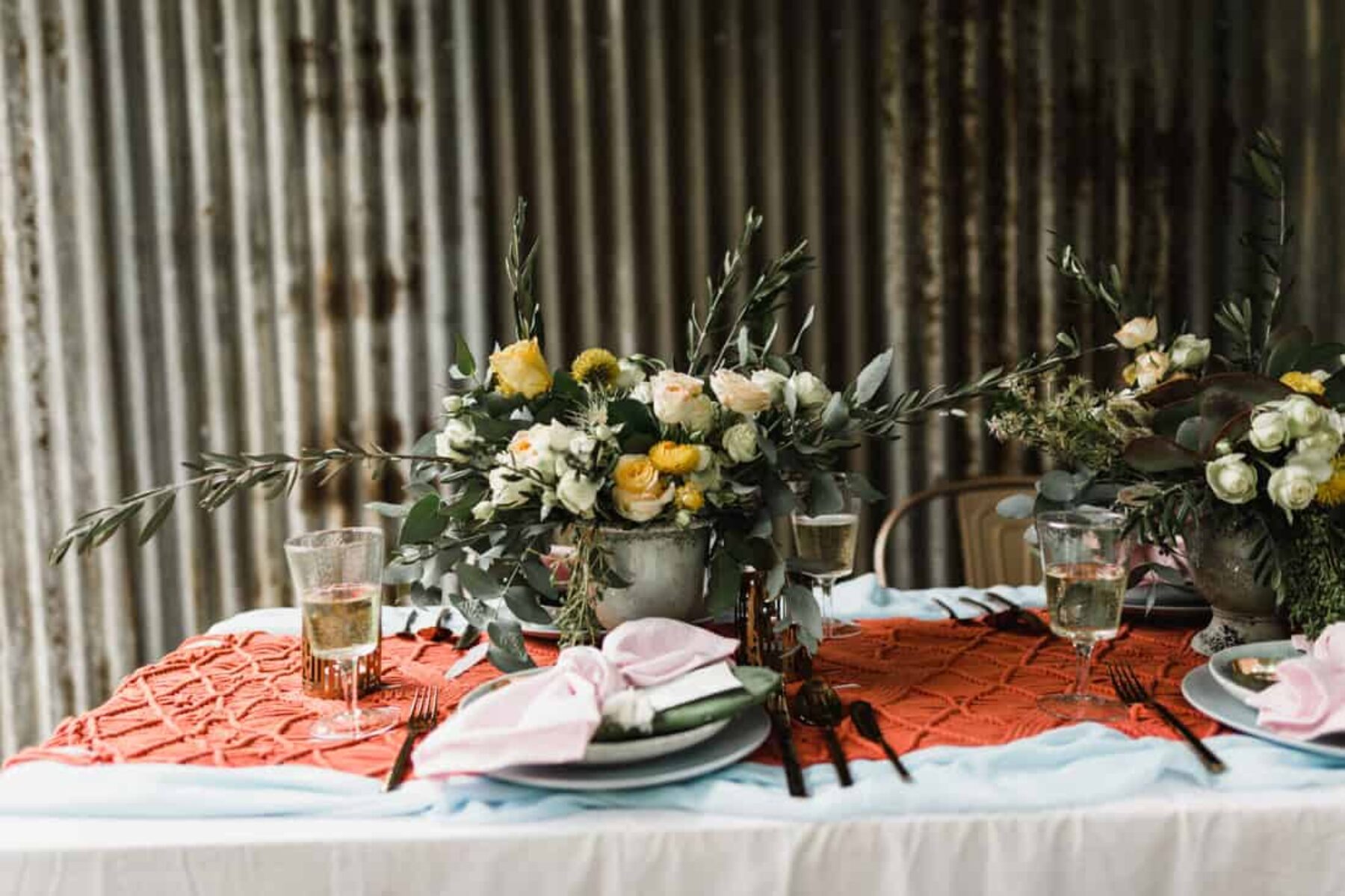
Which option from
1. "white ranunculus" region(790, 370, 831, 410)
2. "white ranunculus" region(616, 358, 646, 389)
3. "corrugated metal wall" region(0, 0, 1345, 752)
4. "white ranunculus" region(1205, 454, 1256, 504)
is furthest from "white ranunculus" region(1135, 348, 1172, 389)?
"corrugated metal wall" region(0, 0, 1345, 752)

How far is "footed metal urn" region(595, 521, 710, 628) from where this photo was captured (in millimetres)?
1377

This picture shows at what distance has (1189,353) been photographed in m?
1.50

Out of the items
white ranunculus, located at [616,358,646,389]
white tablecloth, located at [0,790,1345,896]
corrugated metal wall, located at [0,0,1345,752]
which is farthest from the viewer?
corrugated metal wall, located at [0,0,1345,752]

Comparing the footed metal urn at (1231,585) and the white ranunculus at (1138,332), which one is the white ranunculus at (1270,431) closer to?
the footed metal urn at (1231,585)

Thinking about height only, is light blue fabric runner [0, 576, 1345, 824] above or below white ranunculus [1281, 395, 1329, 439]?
below

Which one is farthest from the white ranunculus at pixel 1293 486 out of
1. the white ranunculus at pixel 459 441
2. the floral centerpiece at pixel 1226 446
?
the white ranunculus at pixel 459 441

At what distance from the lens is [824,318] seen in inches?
114

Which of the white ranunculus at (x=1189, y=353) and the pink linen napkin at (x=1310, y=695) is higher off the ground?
the white ranunculus at (x=1189, y=353)

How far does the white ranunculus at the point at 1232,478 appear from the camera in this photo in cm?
127

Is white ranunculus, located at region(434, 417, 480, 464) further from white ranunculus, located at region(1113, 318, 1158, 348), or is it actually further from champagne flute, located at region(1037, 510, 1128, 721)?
white ranunculus, located at region(1113, 318, 1158, 348)

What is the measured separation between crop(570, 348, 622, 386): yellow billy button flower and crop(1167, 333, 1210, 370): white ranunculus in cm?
73

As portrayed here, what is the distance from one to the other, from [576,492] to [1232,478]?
0.72m

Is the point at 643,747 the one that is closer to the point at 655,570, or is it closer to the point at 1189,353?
the point at 655,570

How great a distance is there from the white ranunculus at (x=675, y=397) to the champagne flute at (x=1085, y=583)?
41 centimetres
